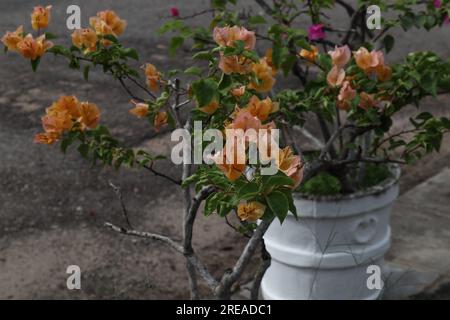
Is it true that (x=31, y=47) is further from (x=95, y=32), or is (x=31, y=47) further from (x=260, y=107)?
(x=260, y=107)

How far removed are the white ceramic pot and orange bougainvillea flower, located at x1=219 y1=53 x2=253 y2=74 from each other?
103cm

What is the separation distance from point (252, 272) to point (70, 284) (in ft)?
2.49

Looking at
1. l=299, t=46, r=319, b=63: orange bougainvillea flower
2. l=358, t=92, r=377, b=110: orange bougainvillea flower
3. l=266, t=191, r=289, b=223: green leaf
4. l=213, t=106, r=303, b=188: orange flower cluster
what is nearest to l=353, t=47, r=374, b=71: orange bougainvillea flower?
l=358, t=92, r=377, b=110: orange bougainvillea flower

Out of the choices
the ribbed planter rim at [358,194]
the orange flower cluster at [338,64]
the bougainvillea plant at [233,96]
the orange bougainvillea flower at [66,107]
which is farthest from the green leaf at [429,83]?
the orange bougainvillea flower at [66,107]

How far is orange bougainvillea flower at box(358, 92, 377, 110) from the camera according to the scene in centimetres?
260

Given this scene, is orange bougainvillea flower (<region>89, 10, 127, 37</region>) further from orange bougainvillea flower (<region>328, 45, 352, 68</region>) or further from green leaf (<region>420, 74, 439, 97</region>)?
green leaf (<region>420, 74, 439, 97</region>)

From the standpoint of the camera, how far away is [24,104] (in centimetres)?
596

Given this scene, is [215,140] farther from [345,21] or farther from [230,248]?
[345,21]

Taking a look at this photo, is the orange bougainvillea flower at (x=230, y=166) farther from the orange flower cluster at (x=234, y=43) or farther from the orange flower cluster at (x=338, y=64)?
the orange flower cluster at (x=338, y=64)

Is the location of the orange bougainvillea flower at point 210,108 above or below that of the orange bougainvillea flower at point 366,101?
above

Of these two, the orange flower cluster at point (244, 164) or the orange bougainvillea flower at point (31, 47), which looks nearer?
the orange flower cluster at point (244, 164)

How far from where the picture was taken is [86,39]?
94.0 inches

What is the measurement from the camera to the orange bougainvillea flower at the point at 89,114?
2348 millimetres

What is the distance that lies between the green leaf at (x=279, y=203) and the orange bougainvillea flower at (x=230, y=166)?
73 mm
